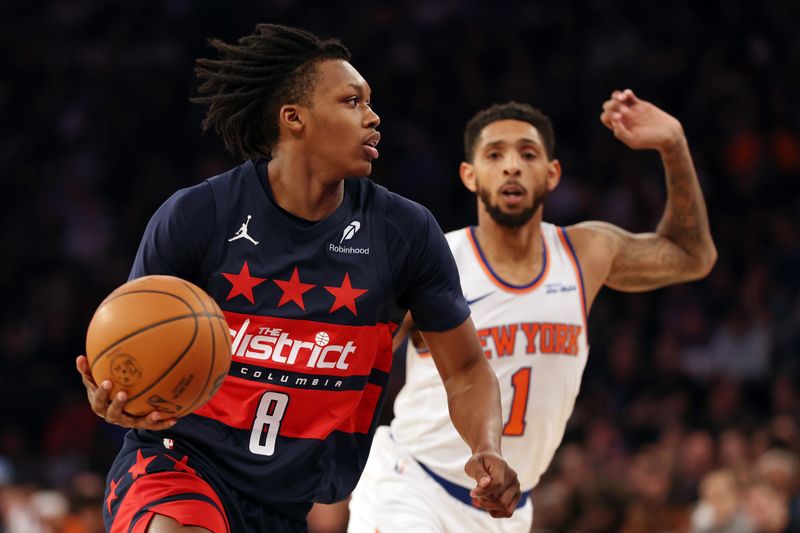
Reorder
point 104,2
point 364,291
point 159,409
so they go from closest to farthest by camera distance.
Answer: point 159,409 → point 364,291 → point 104,2

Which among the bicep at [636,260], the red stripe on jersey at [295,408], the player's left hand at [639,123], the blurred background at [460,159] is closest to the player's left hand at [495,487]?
the red stripe on jersey at [295,408]

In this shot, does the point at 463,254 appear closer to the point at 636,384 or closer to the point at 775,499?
the point at 775,499

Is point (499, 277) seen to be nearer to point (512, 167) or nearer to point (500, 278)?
point (500, 278)

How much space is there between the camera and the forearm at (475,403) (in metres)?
4.11

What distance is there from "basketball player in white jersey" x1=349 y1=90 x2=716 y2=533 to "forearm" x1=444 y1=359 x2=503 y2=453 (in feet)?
3.45

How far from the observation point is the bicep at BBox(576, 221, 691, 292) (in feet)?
19.0

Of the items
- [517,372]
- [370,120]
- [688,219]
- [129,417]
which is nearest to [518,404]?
[517,372]

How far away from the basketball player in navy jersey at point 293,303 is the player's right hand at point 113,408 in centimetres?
33

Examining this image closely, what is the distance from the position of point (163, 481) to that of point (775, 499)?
199 inches

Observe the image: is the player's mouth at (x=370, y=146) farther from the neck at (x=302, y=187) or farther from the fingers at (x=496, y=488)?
the fingers at (x=496, y=488)

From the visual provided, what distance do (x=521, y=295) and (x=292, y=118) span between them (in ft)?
5.71

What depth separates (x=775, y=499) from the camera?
771 cm

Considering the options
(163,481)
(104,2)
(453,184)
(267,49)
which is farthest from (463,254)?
(104,2)

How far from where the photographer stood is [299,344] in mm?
4047
